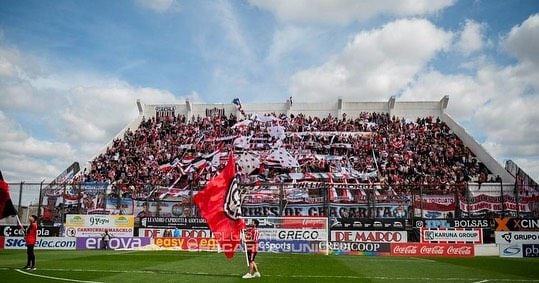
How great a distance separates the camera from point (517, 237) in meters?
29.5

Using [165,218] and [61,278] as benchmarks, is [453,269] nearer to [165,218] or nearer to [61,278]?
[61,278]

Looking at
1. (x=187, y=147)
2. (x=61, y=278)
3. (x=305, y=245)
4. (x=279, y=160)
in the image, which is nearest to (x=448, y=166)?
(x=279, y=160)

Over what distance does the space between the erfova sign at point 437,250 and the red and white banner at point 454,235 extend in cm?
135

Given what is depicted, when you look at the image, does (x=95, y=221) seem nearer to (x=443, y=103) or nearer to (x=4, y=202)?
(x=4, y=202)

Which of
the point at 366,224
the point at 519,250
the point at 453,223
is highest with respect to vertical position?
the point at 453,223

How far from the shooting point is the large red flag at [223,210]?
53.6 ft

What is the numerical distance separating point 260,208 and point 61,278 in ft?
63.2

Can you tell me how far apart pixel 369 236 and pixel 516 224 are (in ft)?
31.0

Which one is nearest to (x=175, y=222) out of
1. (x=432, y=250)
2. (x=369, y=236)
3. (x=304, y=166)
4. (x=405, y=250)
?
(x=369, y=236)

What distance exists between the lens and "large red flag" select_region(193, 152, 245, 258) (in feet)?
53.6

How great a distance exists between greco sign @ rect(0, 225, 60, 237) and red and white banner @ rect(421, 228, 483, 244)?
24.9 m

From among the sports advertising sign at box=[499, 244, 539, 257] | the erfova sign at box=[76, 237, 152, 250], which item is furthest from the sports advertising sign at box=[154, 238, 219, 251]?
the sports advertising sign at box=[499, 244, 539, 257]

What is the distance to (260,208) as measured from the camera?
33469 millimetres

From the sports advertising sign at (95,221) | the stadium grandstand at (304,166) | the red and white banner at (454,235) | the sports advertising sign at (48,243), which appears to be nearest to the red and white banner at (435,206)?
the stadium grandstand at (304,166)
